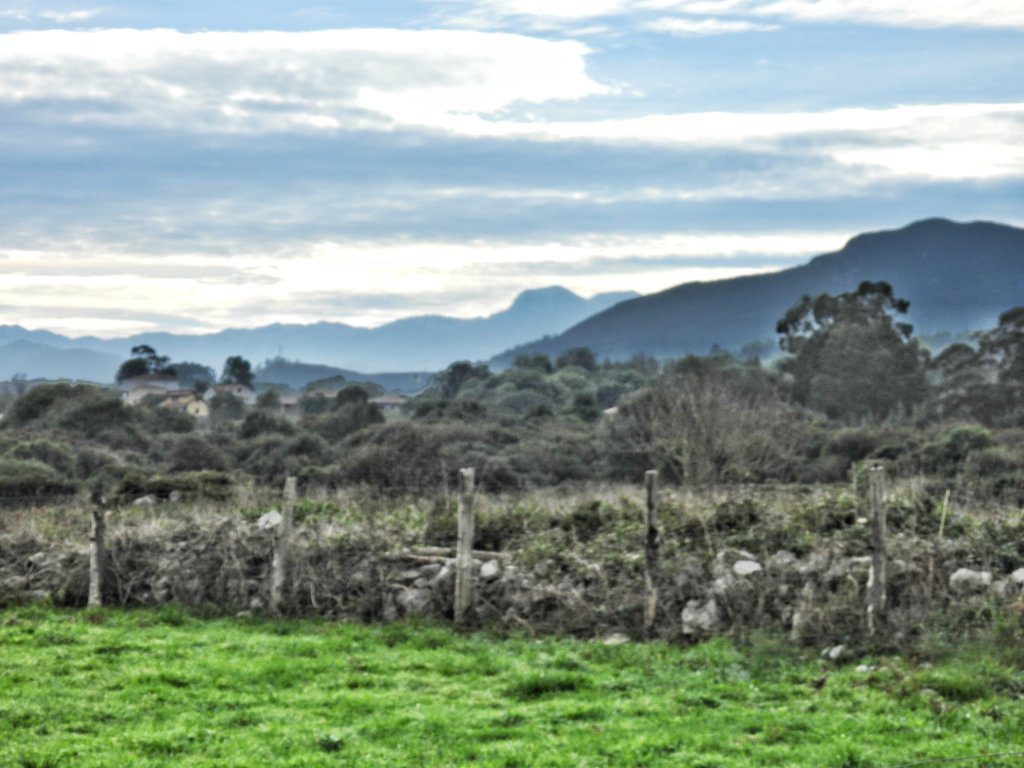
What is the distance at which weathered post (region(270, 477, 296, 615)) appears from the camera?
15906 mm

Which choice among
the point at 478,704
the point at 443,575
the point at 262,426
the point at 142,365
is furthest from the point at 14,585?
the point at 142,365

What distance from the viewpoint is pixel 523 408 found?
270ft

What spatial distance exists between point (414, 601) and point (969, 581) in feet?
22.2

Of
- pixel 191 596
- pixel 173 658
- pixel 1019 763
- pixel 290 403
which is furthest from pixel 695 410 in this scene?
pixel 290 403

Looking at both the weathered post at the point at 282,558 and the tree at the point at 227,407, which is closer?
the weathered post at the point at 282,558

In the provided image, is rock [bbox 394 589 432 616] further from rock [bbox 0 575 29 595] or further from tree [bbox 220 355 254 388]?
tree [bbox 220 355 254 388]

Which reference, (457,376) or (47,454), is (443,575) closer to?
(47,454)

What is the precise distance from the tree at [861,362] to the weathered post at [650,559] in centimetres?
5655

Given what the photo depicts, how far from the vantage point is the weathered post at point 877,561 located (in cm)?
1288

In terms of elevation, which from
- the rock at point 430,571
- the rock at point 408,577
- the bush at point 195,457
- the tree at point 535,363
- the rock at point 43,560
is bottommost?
the bush at point 195,457

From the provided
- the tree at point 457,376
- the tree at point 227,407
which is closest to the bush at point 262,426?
the tree at point 227,407

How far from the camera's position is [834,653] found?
1229cm

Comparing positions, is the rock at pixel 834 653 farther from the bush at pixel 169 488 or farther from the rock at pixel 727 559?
the bush at pixel 169 488

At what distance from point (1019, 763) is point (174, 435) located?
5656 cm
